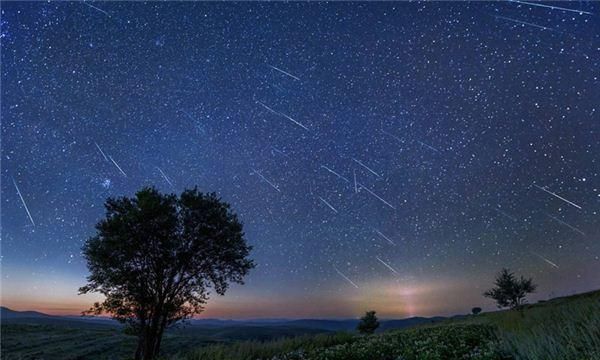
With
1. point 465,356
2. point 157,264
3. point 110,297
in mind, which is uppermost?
point 157,264

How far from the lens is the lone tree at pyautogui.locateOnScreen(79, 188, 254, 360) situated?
2195 centimetres

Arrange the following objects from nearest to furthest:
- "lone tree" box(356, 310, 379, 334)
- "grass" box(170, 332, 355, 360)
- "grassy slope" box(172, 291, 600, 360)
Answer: "grassy slope" box(172, 291, 600, 360) < "grass" box(170, 332, 355, 360) < "lone tree" box(356, 310, 379, 334)

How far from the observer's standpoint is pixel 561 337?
7.41 metres

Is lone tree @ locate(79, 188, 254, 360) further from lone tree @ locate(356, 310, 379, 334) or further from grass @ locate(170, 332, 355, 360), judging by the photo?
lone tree @ locate(356, 310, 379, 334)

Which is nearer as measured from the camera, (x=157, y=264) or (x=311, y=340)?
(x=311, y=340)

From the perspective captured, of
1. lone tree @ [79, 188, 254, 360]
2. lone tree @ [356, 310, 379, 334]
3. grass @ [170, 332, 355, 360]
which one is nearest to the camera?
grass @ [170, 332, 355, 360]

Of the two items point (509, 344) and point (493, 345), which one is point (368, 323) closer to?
point (493, 345)

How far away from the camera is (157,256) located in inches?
896

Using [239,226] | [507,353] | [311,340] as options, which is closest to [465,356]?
[507,353]

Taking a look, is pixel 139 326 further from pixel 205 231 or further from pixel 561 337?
pixel 561 337

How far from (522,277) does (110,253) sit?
7335 centimetres

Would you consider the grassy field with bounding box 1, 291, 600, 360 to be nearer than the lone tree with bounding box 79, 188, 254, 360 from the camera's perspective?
Yes

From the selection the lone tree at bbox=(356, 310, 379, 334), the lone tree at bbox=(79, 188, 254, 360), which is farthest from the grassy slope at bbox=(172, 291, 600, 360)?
the lone tree at bbox=(356, 310, 379, 334)

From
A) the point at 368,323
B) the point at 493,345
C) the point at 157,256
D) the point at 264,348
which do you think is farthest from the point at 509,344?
the point at 368,323
